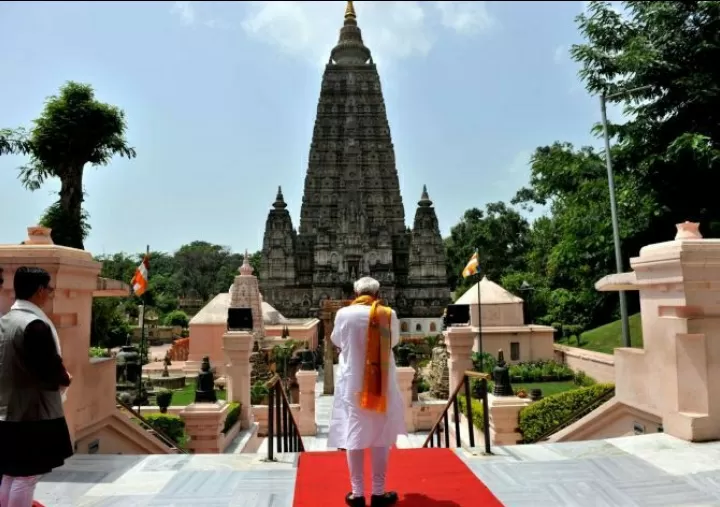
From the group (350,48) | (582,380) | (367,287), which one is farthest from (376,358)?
(350,48)

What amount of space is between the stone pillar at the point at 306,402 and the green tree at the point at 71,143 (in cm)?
1198

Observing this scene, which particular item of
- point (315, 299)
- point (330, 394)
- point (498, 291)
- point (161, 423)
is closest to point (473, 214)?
point (315, 299)

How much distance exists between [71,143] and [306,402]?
49.3 feet

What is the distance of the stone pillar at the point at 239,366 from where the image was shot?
33.9ft

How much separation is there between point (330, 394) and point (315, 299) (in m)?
31.2

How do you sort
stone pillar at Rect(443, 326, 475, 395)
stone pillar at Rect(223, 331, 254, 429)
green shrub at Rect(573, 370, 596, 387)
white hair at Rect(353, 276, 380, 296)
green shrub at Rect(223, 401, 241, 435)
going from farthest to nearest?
1. green shrub at Rect(573, 370, 596, 387)
2. stone pillar at Rect(443, 326, 475, 395)
3. stone pillar at Rect(223, 331, 254, 429)
4. green shrub at Rect(223, 401, 241, 435)
5. white hair at Rect(353, 276, 380, 296)

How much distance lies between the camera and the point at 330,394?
1938 cm

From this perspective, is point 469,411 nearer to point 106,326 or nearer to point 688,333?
point 688,333

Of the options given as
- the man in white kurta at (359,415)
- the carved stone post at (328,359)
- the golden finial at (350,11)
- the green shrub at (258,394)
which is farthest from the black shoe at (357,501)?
the golden finial at (350,11)

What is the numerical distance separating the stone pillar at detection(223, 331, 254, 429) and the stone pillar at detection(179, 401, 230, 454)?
189 cm

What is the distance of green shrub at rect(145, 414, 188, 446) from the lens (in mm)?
9117

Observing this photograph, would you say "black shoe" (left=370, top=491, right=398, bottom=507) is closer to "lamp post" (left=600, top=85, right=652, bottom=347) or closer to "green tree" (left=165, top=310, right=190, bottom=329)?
"lamp post" (left=600, top=85, right=652, bottom=347)

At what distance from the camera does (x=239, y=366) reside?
10562mm

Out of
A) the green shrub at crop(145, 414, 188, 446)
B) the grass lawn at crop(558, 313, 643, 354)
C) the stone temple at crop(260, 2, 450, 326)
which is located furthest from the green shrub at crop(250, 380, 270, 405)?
the stone temple at crop(260, 2, 450, 326)
